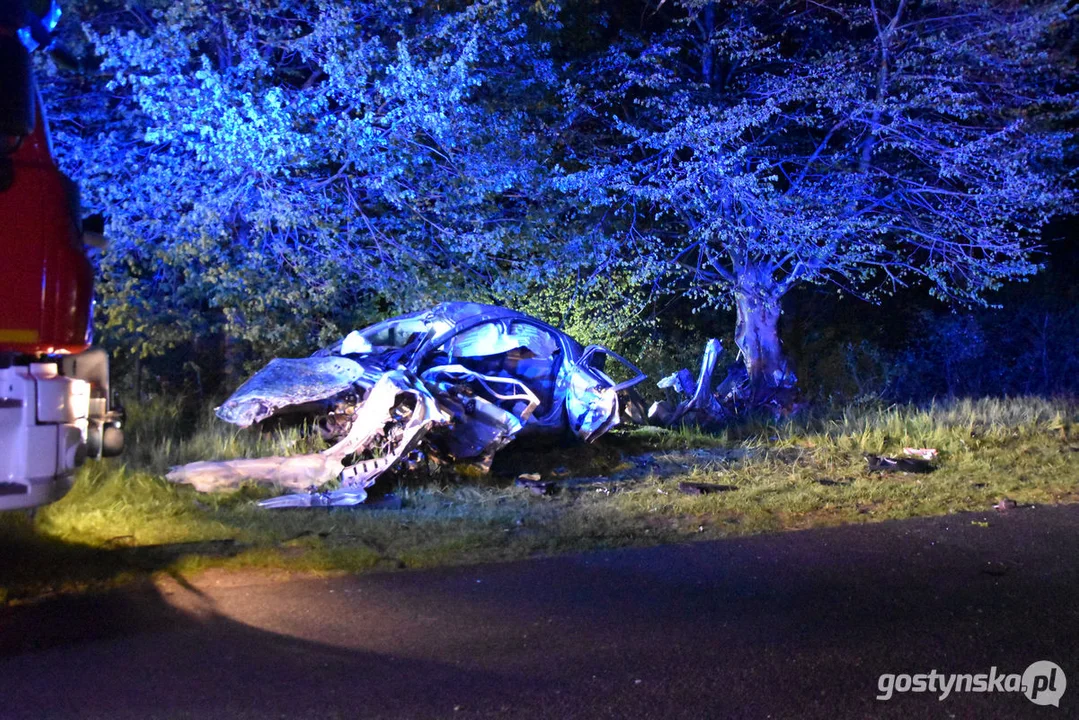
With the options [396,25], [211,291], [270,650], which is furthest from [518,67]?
[270,650]

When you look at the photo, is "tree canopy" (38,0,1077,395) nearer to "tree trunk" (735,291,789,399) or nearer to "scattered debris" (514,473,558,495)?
"tree trunk" (735,291,789,399)

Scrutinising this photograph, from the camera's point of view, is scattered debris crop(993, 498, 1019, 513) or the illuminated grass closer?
the illuminated grass

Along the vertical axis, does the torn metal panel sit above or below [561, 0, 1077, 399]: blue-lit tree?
below

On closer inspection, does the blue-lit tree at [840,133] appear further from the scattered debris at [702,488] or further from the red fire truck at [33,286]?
the red fire truck at [33,286]

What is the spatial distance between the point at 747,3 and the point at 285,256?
8092mm

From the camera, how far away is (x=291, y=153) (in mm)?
10898

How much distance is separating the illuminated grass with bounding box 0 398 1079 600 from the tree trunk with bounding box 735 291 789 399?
4371mm

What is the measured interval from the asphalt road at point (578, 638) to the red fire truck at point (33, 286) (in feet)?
3.14

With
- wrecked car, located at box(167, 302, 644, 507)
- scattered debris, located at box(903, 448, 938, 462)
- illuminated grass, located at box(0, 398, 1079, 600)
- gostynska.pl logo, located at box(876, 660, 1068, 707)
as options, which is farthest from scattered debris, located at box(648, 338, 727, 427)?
gostynska.pl logo, located at box(876, 660, 1068, 707)

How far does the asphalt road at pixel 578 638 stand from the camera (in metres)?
4.30

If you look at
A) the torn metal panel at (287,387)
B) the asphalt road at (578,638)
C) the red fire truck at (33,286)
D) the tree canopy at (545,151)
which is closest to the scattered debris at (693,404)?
the tree canopy at (545,151)

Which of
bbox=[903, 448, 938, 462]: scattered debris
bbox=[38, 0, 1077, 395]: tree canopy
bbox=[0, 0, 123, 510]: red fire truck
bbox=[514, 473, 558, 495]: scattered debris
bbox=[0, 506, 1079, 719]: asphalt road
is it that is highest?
bbox=[38, 0, 1077, 395]: tree canopy

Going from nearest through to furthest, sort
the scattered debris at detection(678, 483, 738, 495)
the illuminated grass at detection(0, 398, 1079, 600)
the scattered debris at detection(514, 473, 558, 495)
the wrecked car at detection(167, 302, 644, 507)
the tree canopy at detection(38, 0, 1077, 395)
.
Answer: the illuminated grass at detection(0, 398, 1079, 600) < the wrecked car at detection(167, 302, 644, 507) < the scattered debris at detection(678, 483, 738, 495) < the scattered debris at detection(514, 473, 558, 495) < the tree canopy at detection(38, 0, 1077, 395)

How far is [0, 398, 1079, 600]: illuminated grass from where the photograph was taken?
22.3ft
